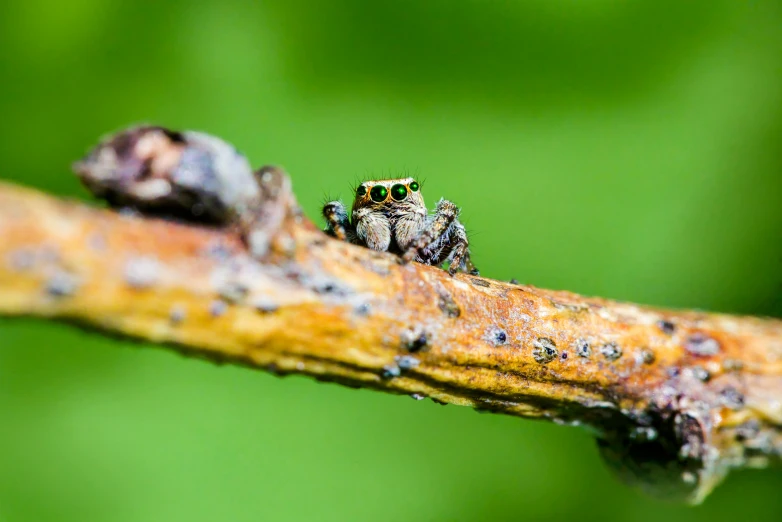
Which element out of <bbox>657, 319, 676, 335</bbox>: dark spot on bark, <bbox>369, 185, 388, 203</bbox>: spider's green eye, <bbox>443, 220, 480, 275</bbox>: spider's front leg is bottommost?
<bbox>657, 319, 676, 335</bbox>: dark spot on bark

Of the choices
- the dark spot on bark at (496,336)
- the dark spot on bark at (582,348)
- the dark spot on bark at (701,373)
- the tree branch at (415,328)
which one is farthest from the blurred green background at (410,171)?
the dark spot on bark at (496,336)

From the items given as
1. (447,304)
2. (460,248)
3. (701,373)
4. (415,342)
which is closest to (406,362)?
(415,342)

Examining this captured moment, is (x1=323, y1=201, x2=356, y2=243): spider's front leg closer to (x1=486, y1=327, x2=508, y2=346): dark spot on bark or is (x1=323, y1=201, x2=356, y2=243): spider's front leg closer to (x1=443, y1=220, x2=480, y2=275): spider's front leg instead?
(x1=443, y1=220, x2=480, y2=275): spider's front leg

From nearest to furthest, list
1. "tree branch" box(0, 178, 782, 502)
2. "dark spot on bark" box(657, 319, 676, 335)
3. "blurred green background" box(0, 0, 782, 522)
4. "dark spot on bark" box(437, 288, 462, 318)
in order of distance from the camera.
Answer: "tree branch" box(0, 178, 782, 502) → "dark spot on bark" box(437, 288, 462, 318) → "dark spot on bark" box(657, 319, 676, 335) → "blurred green background" box(0, 0, 782, 522)

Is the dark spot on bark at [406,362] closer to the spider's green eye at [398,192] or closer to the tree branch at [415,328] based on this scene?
the tree branch at [415,328]

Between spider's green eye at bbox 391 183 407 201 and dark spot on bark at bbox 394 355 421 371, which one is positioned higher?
spider's green eye at bbox 391 183 407 201

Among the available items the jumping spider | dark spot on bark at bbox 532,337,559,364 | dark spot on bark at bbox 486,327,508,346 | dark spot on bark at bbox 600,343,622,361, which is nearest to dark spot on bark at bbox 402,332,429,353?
dark spot on bark at bbox 486,327,508,346

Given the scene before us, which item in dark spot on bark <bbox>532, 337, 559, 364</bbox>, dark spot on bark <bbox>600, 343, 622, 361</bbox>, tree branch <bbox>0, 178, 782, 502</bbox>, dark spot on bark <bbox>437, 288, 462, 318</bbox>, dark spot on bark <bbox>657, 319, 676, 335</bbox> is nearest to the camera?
tree branch <bbox>0, 178, 782, 502</bbox>

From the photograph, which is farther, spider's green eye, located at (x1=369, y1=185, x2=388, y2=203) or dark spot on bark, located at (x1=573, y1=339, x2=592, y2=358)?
spider's green eye, located at (x1=369, y1=185, x2=388, y2=203)
